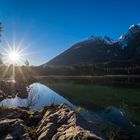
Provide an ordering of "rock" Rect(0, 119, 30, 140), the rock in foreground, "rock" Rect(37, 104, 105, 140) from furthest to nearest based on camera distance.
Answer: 1. "rock" Rect(0, 119, 30, 140)
2. the rock in foreground
3. "rock" Rect(37, 104, 105, 140)

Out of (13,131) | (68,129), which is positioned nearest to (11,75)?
(13,131)

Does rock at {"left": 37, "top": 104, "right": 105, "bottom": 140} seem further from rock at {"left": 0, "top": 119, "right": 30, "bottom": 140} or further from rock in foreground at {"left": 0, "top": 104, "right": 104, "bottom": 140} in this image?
rock at {"left": 0, "top": 119, "right": 30, "bottom": 140}

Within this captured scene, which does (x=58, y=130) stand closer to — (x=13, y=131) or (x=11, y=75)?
(x=13, y=131)

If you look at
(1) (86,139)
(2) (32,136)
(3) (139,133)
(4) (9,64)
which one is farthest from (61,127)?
(4) (9,64)

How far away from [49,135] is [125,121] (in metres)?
18.0

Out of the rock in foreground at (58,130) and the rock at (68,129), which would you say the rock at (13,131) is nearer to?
the rock in foreground at (58,130)

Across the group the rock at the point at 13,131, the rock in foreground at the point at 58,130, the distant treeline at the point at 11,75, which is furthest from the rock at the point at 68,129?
the distant treeline at the point at 11,75

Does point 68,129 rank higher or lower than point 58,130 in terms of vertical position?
higher

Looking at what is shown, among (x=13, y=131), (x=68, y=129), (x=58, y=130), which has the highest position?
(x=68, y=129)

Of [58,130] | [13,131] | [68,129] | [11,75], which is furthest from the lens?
[11,75]

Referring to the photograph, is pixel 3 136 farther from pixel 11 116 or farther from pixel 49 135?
pixel 11 116

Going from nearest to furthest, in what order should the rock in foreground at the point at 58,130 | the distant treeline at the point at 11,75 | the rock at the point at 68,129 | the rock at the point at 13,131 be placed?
1. the rock at the point at 68,129
2. the rock in foreground at the point at 58,130
3. the rock at the point at 13,131
4. the distant treeline at the point at 11,75

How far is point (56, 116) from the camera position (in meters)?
17.9

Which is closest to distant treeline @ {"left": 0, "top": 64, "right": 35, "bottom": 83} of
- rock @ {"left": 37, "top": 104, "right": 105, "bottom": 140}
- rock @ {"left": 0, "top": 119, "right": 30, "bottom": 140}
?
rock @ {"left": 0, "top": 119, "right": 30, "bottom": 140}
